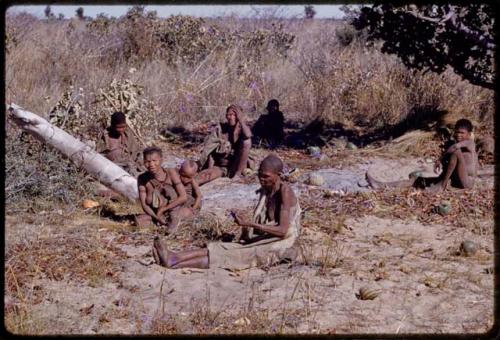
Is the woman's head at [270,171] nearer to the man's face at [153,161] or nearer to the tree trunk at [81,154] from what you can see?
the man's face at [153,161]

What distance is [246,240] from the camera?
5.13m

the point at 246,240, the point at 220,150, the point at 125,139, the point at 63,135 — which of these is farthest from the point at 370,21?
the point at 246,240

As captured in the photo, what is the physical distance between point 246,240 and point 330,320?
46.5 inches

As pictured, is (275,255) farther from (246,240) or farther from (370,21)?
(370,21)

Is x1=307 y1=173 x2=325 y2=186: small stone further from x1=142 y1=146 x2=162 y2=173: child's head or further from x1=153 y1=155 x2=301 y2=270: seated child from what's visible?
x1=153 y1=155 x2=301 y2=270: seated child

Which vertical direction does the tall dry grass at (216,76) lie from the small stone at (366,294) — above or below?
above

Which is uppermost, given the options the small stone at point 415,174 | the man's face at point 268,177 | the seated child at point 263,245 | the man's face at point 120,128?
the man's face at point 268,177

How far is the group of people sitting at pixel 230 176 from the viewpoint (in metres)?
5.00

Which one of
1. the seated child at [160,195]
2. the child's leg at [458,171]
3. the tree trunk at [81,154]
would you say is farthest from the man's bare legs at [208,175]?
the child's leg at [458,171]

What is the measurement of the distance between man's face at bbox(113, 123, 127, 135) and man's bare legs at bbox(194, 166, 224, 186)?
0.97 meters

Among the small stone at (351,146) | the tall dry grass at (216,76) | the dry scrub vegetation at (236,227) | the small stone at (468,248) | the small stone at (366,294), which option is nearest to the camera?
the dry scrub vegetation at (236,227)

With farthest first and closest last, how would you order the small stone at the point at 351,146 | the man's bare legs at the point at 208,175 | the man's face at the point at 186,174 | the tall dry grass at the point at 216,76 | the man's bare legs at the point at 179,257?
the tall dry grass at the point at 216,76 → the small stone at the point at 351,146 → the man's bare legs at the point at 208,175 → the man's face at the point at 186,174 → the man's bare legs at the point at 179,257

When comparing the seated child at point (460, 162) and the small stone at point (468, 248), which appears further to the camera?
the seated child at point (460, 162)

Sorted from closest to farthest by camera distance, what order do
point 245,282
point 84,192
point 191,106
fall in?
point 245,282 → point 84,192 → point 191,106
